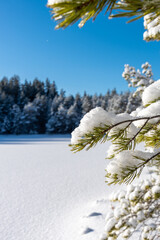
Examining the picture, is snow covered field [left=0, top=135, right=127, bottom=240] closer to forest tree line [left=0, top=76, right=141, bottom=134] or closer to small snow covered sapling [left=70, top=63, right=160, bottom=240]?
small snow covered sapling [left=70, top=63, right=160, bottom=240]

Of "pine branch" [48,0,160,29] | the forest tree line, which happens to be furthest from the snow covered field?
the forest tree line

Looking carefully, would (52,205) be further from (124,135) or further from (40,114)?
(40,114)

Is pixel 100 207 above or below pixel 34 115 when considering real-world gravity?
below

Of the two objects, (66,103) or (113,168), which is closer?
(113,168)

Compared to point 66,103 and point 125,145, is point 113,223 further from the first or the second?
point 66,103

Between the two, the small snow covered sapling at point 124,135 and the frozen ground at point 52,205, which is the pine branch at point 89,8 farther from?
the frozen ground at point 52,205

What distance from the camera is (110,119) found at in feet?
2.70

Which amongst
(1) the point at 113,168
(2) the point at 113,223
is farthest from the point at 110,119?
(2) the point at 113,223

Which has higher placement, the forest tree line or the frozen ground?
the forest tree line

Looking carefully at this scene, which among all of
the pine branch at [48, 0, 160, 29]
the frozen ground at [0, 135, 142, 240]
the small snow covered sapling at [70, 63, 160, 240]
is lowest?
the frozen ground at [0, 135, 142, 240]

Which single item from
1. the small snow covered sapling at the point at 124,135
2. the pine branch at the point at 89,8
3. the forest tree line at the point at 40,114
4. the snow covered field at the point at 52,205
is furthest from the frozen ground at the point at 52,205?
the forest tree line at the point at 40,114

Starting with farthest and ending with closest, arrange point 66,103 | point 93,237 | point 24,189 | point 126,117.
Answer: point 66,103, point 24,189, point 93,237, point 126,117

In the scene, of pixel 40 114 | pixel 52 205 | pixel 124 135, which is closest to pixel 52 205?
pixel 52 205

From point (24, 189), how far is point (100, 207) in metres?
2.77
